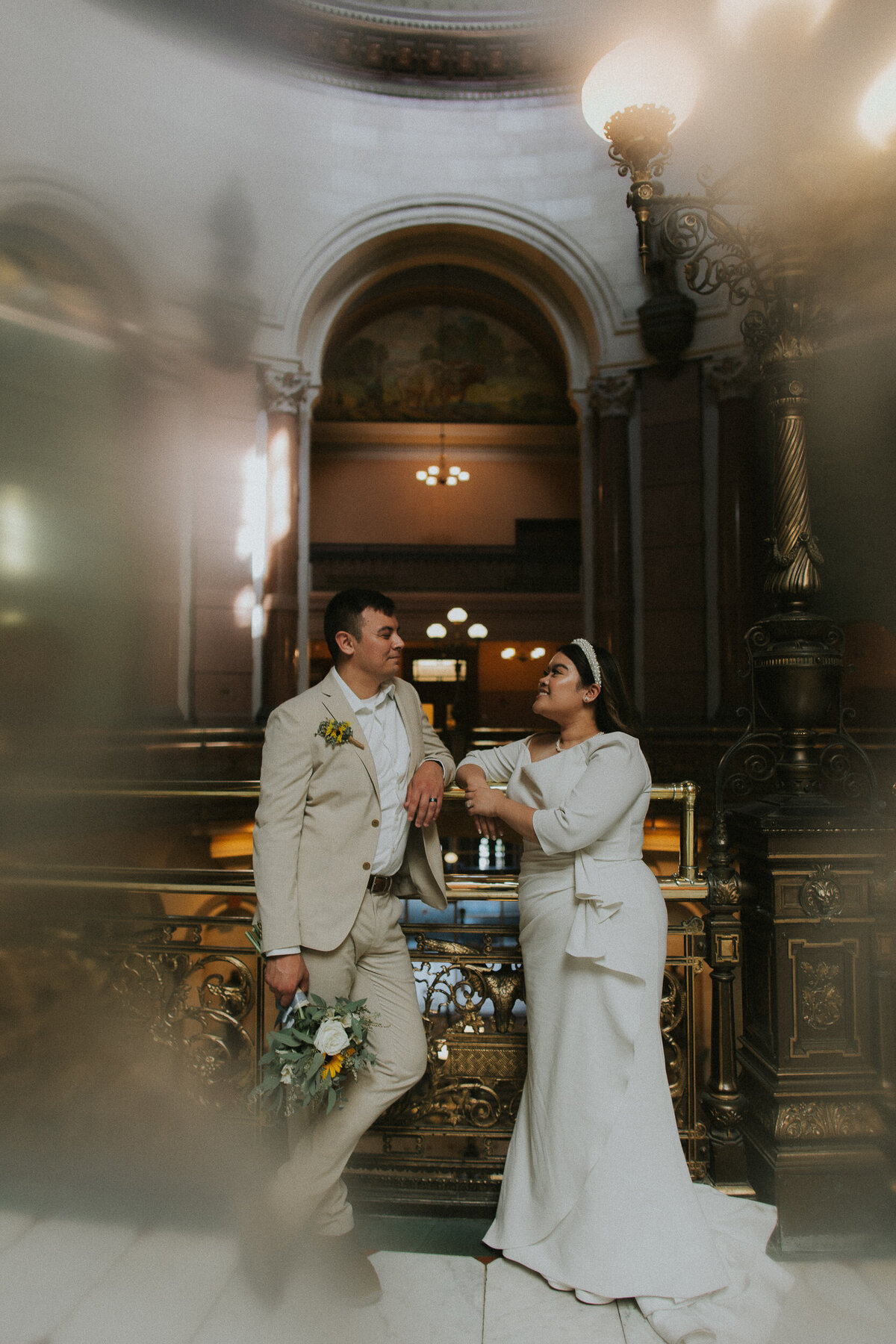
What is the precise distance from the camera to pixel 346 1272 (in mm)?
2113

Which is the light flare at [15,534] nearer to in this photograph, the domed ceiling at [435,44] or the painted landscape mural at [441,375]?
the domed ceiling at [435,44]

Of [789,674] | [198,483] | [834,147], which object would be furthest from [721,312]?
[789,674]

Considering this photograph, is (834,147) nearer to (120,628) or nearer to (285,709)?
(285,709)

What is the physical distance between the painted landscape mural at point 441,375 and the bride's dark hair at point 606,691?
45.2ft

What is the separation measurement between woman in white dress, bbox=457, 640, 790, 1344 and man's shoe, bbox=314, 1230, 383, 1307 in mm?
386

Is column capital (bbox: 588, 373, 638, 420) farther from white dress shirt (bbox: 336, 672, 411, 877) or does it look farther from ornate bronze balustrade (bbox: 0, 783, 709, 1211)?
white dress shirt (bbox: 336, 672, 411, 877)

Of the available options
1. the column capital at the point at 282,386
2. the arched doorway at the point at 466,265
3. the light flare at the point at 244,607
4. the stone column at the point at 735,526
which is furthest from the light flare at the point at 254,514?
the stone column at the point at 735,526

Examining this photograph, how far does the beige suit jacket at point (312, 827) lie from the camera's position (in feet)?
6.87

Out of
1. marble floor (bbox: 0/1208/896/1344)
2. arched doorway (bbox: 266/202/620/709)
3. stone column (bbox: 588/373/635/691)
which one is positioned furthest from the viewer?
arched doorway (bbox: 266/202/620/709)

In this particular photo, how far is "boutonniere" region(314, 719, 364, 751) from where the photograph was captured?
220cm

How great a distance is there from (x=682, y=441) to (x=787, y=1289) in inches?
335

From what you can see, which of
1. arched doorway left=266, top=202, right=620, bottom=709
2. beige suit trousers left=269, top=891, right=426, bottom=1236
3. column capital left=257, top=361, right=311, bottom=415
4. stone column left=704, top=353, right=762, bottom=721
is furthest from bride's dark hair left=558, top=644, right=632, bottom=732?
column capital left=257, top=361, right=311, bottom=415

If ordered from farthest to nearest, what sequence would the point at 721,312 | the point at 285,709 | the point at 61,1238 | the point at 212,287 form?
the point at 721,312 → the point at 212,287 → the point at 285,709 → the point at 61,1238

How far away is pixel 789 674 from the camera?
2680 millimetres
